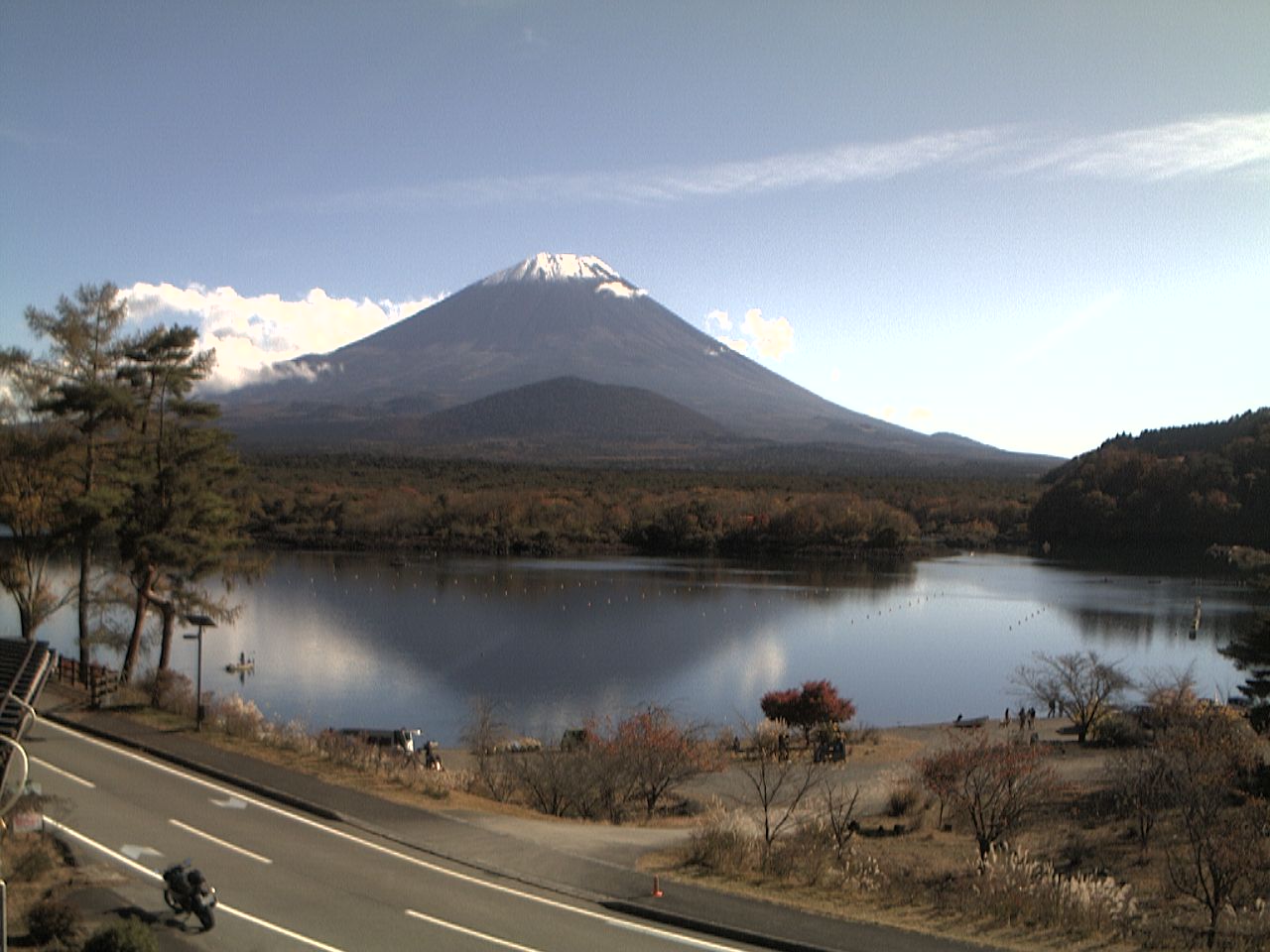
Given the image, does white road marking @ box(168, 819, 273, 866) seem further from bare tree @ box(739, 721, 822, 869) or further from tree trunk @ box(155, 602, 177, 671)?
tree trunk @ box(155, 602, 177, 671)

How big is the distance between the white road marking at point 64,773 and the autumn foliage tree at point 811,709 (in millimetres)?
15099

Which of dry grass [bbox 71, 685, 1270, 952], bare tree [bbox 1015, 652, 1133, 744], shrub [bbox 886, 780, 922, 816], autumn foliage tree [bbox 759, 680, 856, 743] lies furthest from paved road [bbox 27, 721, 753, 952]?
bare tree [bbox 1015, 652, 1133, 744]

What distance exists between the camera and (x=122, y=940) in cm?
620

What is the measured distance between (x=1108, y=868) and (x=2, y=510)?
17.7 metres

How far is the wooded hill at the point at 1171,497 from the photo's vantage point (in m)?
75.2

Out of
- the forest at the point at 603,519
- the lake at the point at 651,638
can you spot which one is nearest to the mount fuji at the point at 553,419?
the forest at the point at 603,519

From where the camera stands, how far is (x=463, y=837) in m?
10.2

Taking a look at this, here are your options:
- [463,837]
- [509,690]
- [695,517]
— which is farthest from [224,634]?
→ [695,517]

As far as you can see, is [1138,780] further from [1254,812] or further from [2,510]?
[2,510]

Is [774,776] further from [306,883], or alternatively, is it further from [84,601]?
[84,601]

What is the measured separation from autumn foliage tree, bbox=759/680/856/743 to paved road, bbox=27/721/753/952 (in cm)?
1474

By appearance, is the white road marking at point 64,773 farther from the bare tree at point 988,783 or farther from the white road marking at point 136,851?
the bare tree at point 988,783

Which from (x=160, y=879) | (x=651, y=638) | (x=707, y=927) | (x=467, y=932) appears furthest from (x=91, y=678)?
(x=651, y=638)

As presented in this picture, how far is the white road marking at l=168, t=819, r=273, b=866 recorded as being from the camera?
30.7 feet
